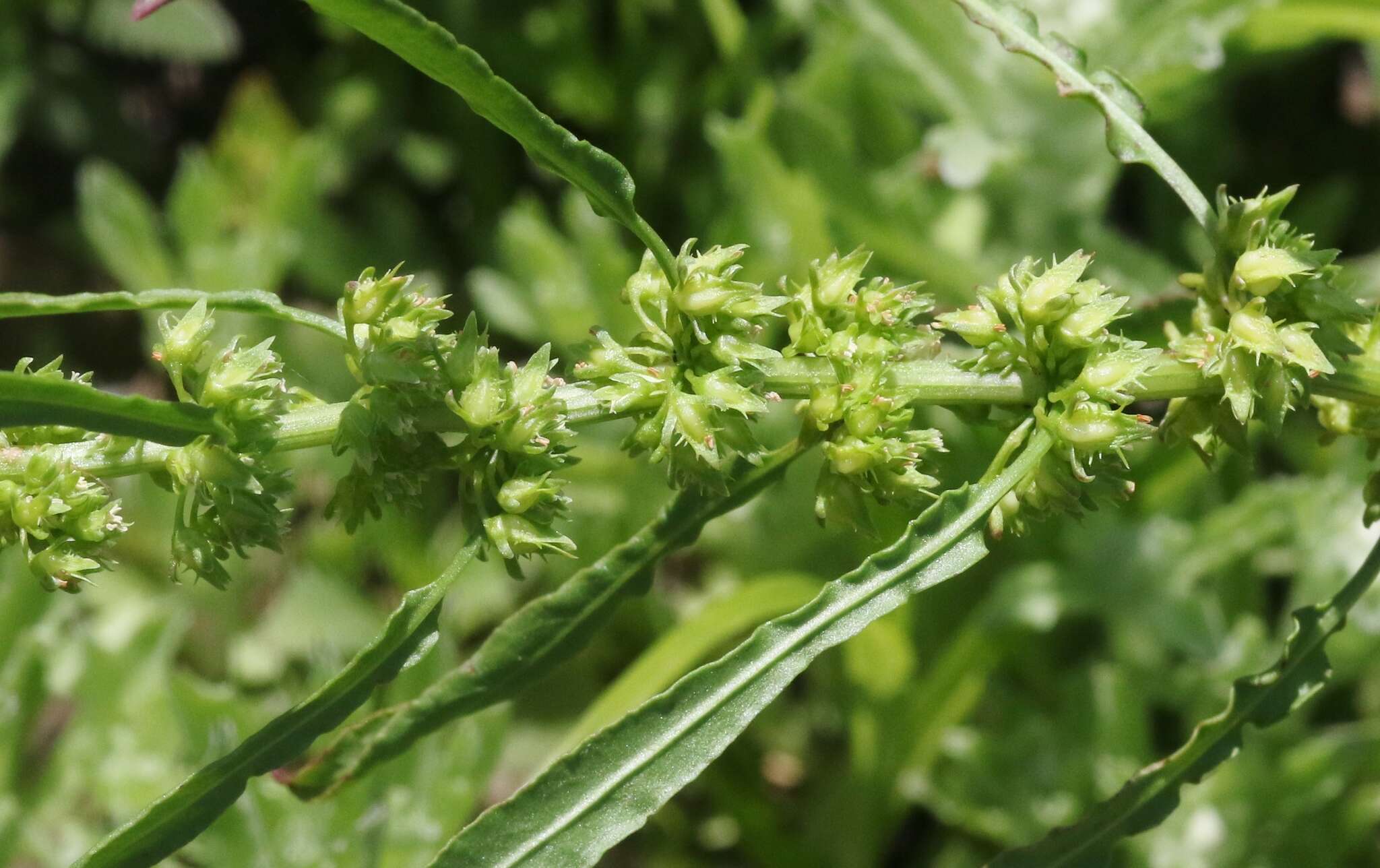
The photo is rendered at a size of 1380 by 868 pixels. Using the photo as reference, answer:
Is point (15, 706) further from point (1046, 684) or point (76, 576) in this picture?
point (1046, 684)

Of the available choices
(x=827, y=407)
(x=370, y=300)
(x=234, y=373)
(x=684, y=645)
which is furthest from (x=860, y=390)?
(x=684, y=645)

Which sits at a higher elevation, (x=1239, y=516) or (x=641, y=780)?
(x=641, y=780)

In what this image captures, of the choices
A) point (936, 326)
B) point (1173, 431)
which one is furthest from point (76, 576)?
point (1173, 431)

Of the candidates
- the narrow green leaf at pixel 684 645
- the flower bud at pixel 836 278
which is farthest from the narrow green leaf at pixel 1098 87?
the narrow green leaf at pixel 684 645

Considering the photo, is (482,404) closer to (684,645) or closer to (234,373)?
(234,373)

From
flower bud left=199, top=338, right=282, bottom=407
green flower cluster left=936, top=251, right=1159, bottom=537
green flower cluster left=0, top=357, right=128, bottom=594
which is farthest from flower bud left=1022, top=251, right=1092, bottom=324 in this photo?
green flower cluster left=0, top=357, right=128, bottom=594

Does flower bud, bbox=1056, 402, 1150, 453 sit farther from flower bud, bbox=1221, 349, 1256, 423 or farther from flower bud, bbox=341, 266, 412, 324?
flower bud, bbox=341, 266, 412, 324
